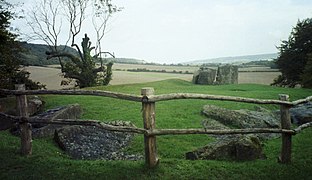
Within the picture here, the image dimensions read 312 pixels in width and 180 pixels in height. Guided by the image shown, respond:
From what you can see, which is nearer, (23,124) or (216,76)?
(23,124)

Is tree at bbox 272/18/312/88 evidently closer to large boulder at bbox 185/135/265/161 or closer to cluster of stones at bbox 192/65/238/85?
cluster of stones at bbox 192/65/238/85

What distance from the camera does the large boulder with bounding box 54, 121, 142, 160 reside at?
671 cm

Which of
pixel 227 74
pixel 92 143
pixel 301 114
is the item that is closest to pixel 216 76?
pixel 227 74

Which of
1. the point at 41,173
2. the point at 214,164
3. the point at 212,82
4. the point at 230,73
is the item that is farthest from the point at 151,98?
the point at 230,73

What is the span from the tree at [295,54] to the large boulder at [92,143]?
80.9ft

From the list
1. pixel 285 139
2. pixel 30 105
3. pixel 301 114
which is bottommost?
pixel 301 114

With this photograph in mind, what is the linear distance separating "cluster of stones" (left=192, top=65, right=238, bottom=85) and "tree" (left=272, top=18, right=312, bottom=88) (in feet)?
18.7

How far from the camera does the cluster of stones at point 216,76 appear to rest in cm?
2531

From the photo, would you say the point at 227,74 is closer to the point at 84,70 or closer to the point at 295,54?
the point at 295,54

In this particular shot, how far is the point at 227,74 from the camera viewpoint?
2658 cm

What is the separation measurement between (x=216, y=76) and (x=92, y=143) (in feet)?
67.7

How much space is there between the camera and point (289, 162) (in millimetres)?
5664

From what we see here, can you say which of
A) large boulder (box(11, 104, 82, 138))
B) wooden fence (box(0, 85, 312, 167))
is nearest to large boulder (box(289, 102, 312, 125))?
wooden fence (box(0, 85, 312, 167))

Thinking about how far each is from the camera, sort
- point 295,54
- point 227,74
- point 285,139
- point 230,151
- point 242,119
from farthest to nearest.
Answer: point 295,54
point 227,74
point 242,119
point 230,151
point 285,139
